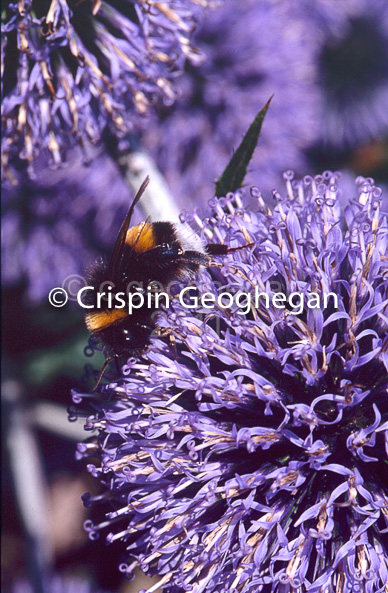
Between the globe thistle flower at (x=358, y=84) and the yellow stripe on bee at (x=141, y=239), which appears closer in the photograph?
the yellow stripe on bee at (x=141, y=239)

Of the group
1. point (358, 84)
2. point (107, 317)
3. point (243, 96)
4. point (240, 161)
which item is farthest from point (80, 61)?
point (358, 84)

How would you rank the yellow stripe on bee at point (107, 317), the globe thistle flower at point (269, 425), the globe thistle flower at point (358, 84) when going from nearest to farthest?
the globe thistle flower at point (269, 425) < the yellow stripe on bee at point (107, 317) < the globe thistle flower at point (358, 84)

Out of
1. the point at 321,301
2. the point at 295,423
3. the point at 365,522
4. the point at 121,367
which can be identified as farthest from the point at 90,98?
the point at 365,522

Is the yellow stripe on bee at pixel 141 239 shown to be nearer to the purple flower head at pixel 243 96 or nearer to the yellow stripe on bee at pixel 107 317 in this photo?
the yellow stripe on bee at pixel 107 317

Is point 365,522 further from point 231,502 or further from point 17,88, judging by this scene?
point 17,88

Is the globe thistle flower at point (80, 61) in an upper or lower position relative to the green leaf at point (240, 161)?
upper

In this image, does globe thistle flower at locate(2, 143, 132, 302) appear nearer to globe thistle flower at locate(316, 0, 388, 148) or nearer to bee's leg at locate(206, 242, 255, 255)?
bee's leg at locate(206, 242, 255, 255)

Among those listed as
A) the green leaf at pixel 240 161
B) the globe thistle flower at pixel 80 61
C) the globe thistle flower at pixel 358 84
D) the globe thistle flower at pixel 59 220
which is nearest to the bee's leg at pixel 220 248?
the green leaf at pixel 240 161
